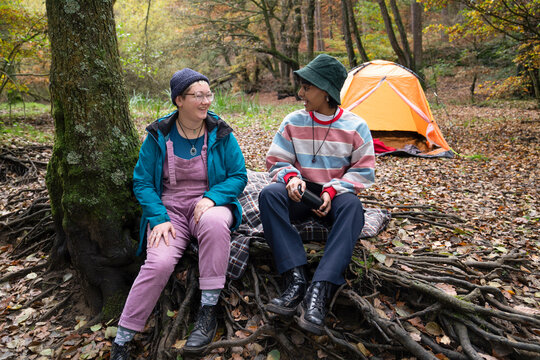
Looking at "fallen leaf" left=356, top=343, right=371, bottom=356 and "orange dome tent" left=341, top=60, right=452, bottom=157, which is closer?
"fallen leaf" left=356, top=343, right=371, bottom=356

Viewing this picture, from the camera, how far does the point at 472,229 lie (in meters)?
3.35

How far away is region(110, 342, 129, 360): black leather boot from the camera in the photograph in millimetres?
2125

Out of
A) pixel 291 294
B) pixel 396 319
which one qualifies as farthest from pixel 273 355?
pixel 396 319

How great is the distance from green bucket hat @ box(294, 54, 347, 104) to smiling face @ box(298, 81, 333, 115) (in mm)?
61

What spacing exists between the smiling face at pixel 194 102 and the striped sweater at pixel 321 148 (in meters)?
0.60

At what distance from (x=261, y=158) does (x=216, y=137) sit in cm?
358

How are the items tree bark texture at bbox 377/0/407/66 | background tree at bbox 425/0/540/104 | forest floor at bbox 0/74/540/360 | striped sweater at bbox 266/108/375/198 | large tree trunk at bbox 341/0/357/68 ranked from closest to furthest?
forest floor at bbox 0/74/540/360
striped sweater at bbox 266/108/375/198
background tree at bbox 425/0/540/104
tree bark texture at bbox 377/0/407/66
large tree trunk at bbox 341/0/357/68

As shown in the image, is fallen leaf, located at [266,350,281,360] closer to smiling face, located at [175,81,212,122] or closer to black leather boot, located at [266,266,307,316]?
black leather boot, located at [266,266,307,316]

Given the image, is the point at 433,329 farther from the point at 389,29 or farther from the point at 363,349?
the point at 389,29

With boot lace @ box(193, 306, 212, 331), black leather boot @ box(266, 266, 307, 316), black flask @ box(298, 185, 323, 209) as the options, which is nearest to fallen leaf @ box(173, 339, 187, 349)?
boot lace @ box(193, 306, 212, 331)

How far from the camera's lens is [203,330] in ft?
7.09

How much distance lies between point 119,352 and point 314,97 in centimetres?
216

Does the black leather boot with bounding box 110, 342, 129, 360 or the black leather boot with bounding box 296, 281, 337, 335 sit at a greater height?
the black leather boot with bounding box 296, 281, 337, 335

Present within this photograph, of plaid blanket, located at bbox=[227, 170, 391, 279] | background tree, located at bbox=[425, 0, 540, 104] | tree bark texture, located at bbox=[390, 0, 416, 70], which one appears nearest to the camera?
plaid blanket, located at bbox=[227, 170, 391, 279]
